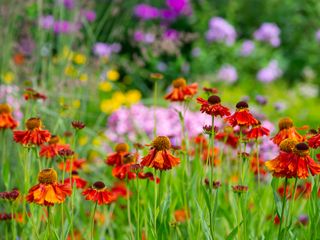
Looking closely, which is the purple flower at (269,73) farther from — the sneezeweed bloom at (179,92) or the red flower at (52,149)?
the red flower at (52,149)

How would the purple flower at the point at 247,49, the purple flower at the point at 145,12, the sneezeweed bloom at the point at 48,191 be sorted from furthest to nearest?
the purple flower at the point at 247,49 → the purple flower at the point at 145,12 → the sneezeweed bloom at the point at 48,191

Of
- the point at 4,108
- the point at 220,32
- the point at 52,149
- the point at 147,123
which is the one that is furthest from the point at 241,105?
the point at 220,32

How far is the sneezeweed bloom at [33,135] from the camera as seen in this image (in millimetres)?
1923

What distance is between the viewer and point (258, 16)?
7.82 metres

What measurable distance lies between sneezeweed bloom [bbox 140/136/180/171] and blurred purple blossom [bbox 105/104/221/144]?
251 cm

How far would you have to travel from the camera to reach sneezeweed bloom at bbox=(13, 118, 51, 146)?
6.31ft

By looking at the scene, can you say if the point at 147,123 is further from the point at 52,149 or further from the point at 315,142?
the point at 315,142

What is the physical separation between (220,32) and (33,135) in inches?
188

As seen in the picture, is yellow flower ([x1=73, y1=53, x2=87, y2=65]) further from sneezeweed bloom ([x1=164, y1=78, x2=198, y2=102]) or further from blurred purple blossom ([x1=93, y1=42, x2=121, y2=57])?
sneezeweed bloom ([x1=164, y1=78, x2=198, y2=102])

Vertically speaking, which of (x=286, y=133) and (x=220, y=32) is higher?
(x=220, y=32)

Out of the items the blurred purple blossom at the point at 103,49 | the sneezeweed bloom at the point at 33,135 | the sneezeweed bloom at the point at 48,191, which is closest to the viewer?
the sneezeweed bloom at the point at 48,191

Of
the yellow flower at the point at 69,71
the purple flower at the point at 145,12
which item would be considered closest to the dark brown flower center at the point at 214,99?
the yellow flower at the point at 69,71

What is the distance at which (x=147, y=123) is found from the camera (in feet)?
14.7

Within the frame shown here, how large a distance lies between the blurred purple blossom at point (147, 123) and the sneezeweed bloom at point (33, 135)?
2354 millimetres
